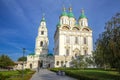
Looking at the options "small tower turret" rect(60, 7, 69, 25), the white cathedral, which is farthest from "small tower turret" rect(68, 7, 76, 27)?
"small tower turret" rect(60, 7, 69, 25)

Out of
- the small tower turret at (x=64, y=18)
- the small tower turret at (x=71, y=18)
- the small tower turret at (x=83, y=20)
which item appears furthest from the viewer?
the small tower turret at (x=71, y=18)

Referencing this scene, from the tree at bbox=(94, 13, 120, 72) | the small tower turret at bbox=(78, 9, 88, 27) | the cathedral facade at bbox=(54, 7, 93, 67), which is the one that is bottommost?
the tree at bbox=(94, 13, 120, 72)

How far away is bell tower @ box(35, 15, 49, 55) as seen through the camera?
8508cm

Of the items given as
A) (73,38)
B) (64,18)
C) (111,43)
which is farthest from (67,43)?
(111,43)

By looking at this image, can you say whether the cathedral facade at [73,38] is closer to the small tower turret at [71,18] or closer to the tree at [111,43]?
the small tower turret at [71,18]

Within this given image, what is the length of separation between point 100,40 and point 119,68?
4.36 metres

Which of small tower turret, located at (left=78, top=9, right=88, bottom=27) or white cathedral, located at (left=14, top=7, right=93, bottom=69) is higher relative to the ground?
small tower turret, located at (left=78, top=9, right=88, bottom=27)

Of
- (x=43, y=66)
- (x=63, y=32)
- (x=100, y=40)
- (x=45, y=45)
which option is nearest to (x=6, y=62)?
(x=43, y=66)

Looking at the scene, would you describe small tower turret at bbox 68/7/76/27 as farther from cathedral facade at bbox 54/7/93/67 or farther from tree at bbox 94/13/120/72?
tree at bbox 94/13/120/72

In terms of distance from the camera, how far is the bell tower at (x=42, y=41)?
8508 centimetres

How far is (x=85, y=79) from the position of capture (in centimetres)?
2069

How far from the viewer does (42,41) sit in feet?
282

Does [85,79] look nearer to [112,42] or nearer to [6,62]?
[112,42]

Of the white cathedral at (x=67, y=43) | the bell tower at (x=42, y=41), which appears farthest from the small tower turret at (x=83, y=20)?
the bell tower at (x=42, y=41)
